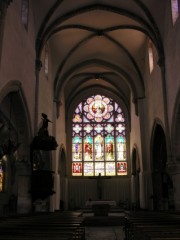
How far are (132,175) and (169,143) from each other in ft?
38.0

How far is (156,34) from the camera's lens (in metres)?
16.7

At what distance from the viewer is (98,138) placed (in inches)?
1124

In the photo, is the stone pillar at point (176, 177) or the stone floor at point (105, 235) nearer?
the stone floor at point (105, 235)

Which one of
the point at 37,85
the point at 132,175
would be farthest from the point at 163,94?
the point at 132,175

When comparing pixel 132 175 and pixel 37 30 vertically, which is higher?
pixel 37 30

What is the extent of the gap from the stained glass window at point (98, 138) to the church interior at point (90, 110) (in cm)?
8

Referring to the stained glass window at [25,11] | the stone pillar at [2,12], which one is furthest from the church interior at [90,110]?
the stained glass window at [25,11]

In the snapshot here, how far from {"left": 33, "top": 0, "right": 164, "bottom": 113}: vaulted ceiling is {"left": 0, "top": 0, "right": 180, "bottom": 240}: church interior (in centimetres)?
6

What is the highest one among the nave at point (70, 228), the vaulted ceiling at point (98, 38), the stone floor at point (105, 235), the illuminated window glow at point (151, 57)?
the vaulted ceiling at point (98, 38)

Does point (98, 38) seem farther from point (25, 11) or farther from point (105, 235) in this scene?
point (105, 235)

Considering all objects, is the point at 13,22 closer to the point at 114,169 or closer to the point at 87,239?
the point at 87,239

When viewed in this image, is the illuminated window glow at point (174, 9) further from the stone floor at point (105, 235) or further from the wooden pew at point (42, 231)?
the wooden pew at point (42, 231)

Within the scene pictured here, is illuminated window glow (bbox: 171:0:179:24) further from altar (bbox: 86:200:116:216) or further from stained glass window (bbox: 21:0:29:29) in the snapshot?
altar (bbox: 86:200:116:216)

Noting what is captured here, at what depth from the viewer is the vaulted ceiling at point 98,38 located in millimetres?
16500
